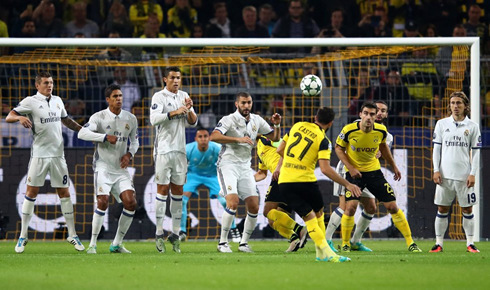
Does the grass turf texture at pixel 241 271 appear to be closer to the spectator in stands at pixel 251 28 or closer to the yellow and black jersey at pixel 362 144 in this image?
the yellow and black jersey at pixel 362 144

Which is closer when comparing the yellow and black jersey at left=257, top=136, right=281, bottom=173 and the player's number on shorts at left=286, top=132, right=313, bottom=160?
the player's number on shorts at left=286, top=132, right=313, bottom=160

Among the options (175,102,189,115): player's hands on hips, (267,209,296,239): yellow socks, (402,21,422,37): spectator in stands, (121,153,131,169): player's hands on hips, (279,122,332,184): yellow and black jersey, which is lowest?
(267,209,296,239): yellow socks

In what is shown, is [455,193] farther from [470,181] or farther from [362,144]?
[362,144]

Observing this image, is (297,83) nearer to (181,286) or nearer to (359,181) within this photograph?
(359,181)

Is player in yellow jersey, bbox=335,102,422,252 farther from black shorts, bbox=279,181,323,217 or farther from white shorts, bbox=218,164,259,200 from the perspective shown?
black shorts, bbox=279,181,323,217

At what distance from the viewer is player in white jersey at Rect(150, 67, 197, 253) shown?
11.6 meters

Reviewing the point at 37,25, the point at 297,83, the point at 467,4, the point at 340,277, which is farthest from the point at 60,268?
the point at 467,4

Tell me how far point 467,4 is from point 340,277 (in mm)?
14518

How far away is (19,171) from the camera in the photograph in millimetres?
15250

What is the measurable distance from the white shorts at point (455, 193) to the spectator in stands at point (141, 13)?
33.2ft

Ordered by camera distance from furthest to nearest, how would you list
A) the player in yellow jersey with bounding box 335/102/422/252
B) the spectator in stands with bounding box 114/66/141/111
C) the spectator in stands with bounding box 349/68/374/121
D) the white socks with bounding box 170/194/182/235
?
the spectator in stands with bounding box 114/66/141/111, the spectator in stands with bounding box 349/68/374/121, the white socks with bounding box 170/194/182/235, the player in yellow jersey with bounding box 335/102/422/252

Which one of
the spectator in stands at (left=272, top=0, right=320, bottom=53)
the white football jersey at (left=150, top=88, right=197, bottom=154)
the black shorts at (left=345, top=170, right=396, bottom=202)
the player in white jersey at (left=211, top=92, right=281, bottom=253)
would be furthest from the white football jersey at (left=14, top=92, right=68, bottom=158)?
the spectator in stands at (left=272, top=0, right=320, bottom=53)

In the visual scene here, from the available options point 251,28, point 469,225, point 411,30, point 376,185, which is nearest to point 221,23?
point 251,28

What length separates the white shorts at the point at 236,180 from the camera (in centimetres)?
1188
